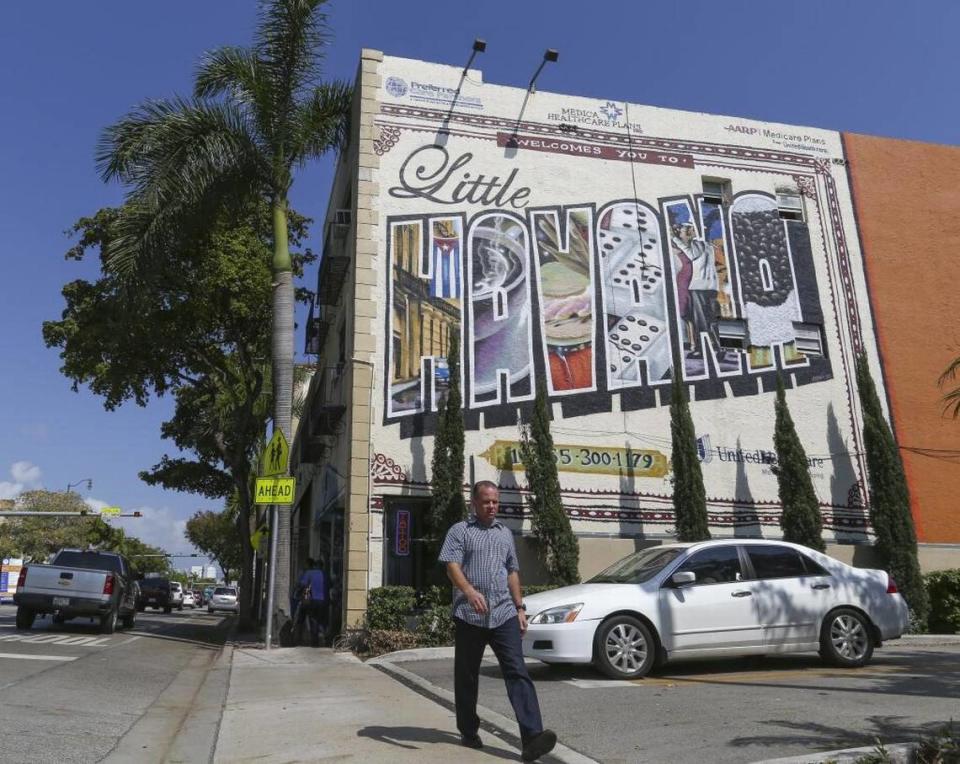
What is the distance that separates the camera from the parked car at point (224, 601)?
164ft

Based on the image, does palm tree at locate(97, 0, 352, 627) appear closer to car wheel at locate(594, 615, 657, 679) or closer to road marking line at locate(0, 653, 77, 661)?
road marking line at locate(0, 653, 77, 661)

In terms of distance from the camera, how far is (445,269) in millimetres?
17141

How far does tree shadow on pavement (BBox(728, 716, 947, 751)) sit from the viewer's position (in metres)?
5.21

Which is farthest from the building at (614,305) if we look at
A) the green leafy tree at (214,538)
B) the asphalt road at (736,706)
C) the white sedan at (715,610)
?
the green leafy tree at (214,538)

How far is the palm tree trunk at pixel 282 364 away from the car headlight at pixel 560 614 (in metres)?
7.51

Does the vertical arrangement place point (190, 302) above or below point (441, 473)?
above

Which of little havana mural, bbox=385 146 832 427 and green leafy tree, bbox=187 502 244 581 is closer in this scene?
little havana mural, bbox=385 146 832 427

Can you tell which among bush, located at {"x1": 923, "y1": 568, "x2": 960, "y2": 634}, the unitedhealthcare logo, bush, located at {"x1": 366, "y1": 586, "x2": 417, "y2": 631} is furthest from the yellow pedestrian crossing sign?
bush, located at {"x1": 923, "y1": 568, "x2": 960, "y2": 634}

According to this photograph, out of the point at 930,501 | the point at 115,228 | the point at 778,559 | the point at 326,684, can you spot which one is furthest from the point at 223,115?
the point at 930,501

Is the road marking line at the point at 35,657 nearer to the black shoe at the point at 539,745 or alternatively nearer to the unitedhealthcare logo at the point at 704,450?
the black shoe at the point at 539,745

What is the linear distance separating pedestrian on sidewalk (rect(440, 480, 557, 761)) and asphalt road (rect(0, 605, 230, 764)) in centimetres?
212

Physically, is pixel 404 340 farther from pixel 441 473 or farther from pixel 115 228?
pixel 115 228

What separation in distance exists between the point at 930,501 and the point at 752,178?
7.97 metres

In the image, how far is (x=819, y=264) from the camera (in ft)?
64.3
